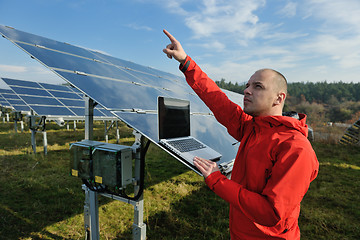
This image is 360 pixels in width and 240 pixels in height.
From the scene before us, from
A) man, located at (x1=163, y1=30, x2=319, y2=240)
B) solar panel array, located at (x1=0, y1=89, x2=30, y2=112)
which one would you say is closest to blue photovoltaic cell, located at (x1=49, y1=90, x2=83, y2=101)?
solar panel array, located at (x1=0, y1=89, x2=30, y2=112)

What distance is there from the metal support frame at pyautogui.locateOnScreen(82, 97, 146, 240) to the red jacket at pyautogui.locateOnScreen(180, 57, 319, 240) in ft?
4.36

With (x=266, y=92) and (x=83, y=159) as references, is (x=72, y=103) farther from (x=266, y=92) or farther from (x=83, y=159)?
(x=266, y=92)

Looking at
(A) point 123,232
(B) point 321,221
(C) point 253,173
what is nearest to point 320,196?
(B) point 321,221

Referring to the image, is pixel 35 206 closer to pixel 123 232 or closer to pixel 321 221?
pixel 123 232

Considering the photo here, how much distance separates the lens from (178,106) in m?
2.84

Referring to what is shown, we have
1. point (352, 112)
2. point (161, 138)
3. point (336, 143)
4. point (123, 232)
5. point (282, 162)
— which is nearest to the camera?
point (282, 162)

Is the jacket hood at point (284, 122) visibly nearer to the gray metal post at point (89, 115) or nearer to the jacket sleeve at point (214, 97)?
the jacket sleeve at point (214, 97)

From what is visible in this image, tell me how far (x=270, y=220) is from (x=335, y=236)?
14.2 feet

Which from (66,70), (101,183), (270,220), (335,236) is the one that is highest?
(66,70)

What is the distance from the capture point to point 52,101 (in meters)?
9.33

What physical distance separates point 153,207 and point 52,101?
739cm

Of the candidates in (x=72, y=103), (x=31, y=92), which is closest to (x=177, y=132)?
(x=72, y=103)

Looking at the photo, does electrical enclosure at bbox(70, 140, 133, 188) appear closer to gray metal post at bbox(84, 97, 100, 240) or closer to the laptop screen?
gray metal post at bbox(84, 97, 100, 240)

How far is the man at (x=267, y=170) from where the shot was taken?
124cm
